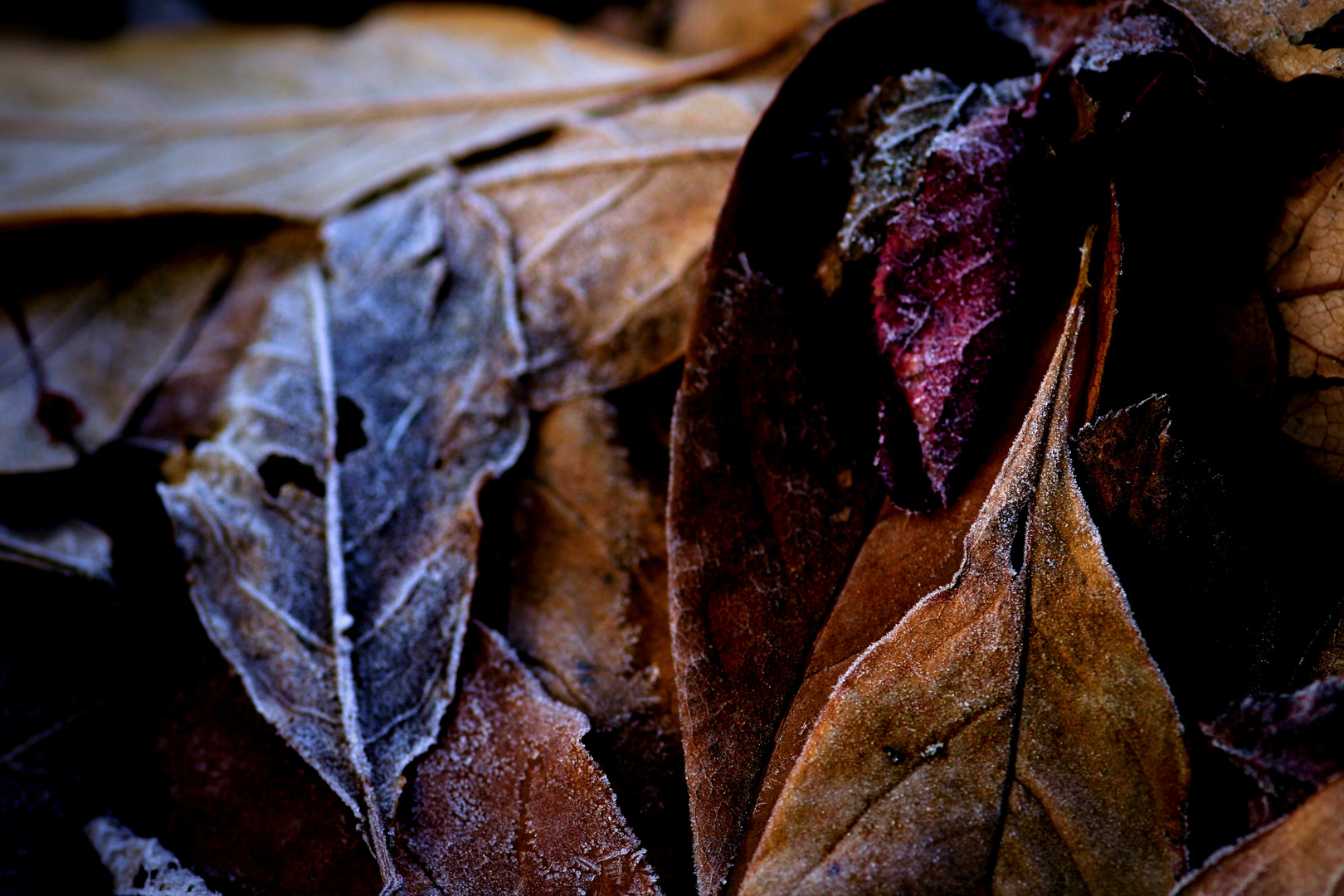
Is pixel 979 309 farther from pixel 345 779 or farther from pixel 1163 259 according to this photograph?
pixel 345 779

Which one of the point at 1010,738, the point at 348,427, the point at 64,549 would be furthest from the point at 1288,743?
the point at 64,549

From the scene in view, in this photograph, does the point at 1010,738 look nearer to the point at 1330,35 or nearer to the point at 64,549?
the point at 1330,35

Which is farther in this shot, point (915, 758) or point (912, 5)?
point (912, 5)

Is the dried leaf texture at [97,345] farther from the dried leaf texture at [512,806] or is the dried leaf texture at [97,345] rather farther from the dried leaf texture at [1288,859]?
the dried leaf texture at [1288,859]

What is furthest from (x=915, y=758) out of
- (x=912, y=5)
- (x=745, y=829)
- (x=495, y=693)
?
(x=912, y=5)

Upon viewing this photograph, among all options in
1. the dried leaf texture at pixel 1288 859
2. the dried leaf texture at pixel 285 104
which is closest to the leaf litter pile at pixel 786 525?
the dried leaf texture at pixel 1288 859

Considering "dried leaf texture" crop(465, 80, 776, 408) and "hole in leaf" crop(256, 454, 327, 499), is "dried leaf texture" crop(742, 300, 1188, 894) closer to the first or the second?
"dried leaf texture" crop(465, 80, 776, 408)
